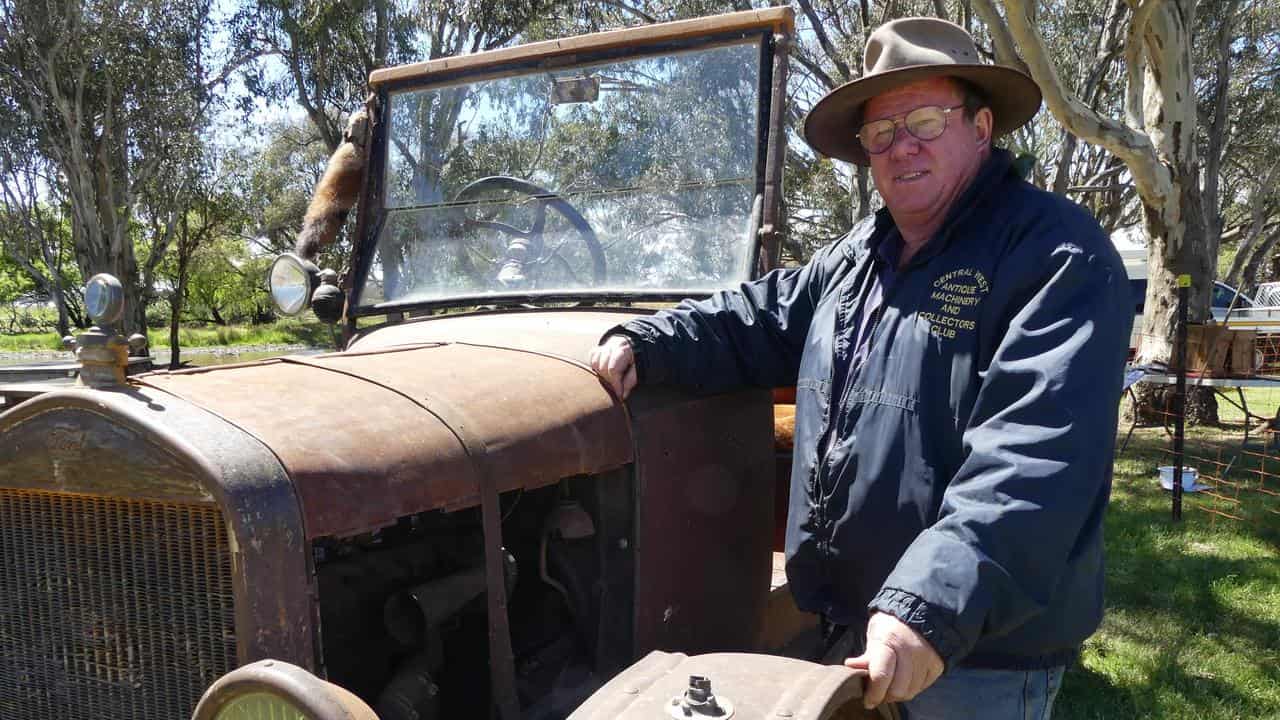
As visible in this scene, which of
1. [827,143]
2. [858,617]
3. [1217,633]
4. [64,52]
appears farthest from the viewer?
[64,52]

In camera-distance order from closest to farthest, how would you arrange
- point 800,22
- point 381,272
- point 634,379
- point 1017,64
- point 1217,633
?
point 634,379 < point 381,272 < point 1217,633 < point 1017,64 < point 800,22

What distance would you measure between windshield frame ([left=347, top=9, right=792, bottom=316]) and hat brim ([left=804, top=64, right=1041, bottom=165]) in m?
0.40

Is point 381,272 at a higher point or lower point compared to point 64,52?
lower

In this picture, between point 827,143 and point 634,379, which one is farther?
point 827,143

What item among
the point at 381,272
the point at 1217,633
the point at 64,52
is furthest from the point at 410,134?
the point at 64,52

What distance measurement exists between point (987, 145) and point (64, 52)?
69.9 feet

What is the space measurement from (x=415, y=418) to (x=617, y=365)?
1.90ft

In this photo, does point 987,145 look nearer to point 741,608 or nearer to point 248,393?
point 741,608

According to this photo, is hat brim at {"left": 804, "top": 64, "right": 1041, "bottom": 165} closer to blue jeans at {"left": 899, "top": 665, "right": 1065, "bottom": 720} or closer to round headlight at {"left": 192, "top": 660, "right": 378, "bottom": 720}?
blue jeans at {"left": 899, "top": 665, "right": 1065, "bottom": 720}

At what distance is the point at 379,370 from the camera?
2.09 metres

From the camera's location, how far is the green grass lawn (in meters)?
3.77

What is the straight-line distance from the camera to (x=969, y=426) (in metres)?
1.83

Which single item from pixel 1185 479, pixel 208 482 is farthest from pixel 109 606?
pixel 1185 479

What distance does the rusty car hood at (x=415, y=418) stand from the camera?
1.64 meters
